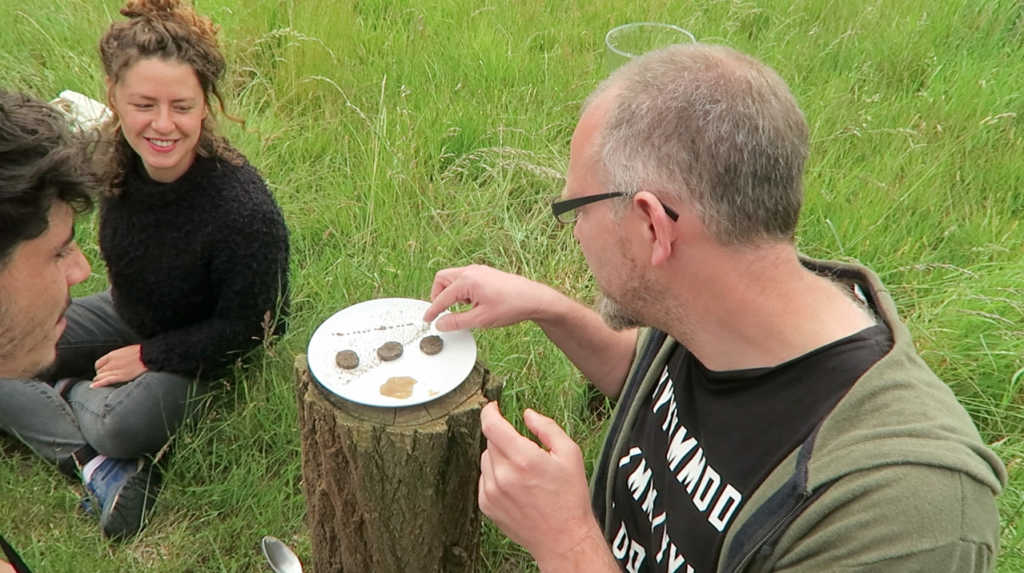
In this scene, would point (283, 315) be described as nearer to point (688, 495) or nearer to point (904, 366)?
point (688, 495)

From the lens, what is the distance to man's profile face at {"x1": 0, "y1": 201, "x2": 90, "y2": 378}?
160cm

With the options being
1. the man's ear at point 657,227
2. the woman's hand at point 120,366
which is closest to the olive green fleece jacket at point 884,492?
the man's ear at point 657,227

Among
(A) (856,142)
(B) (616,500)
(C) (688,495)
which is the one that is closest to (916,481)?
(C) (688,495)

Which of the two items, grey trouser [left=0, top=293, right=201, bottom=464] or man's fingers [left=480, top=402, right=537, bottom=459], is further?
grey trouser [left=0, top=293, right=201, bottom=464]

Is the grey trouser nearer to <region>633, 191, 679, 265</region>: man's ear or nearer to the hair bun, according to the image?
the hair bun

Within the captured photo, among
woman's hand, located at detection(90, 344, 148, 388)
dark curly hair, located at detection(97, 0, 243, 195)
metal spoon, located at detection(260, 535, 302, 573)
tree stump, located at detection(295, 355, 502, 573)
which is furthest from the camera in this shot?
woman's hand, located at detection(90, 344, 148, 388)

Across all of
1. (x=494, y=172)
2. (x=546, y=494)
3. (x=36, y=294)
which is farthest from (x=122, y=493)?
(x=494, y=172)

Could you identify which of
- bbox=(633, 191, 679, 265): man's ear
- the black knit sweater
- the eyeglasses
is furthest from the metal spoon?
bbox=(633, 191, 679, 265): man's ear

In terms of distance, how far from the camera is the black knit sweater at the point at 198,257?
2357 millimetres

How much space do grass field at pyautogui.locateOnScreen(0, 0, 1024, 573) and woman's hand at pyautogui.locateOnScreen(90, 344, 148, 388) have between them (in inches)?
9.9

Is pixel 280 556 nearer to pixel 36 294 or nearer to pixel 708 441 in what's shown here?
pixel 36 294

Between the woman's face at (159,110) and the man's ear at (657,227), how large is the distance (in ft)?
4.94

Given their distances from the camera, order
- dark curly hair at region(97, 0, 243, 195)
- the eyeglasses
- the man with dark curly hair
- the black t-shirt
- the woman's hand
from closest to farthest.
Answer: the black t-shirt → the eyeglasses → the man with dark curly hair → dark curly hair at region(97, 0, 243, 195) → the woman's hand

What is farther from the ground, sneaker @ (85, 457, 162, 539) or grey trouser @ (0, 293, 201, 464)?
grey trouser @ (0, 293, 201, 464)
